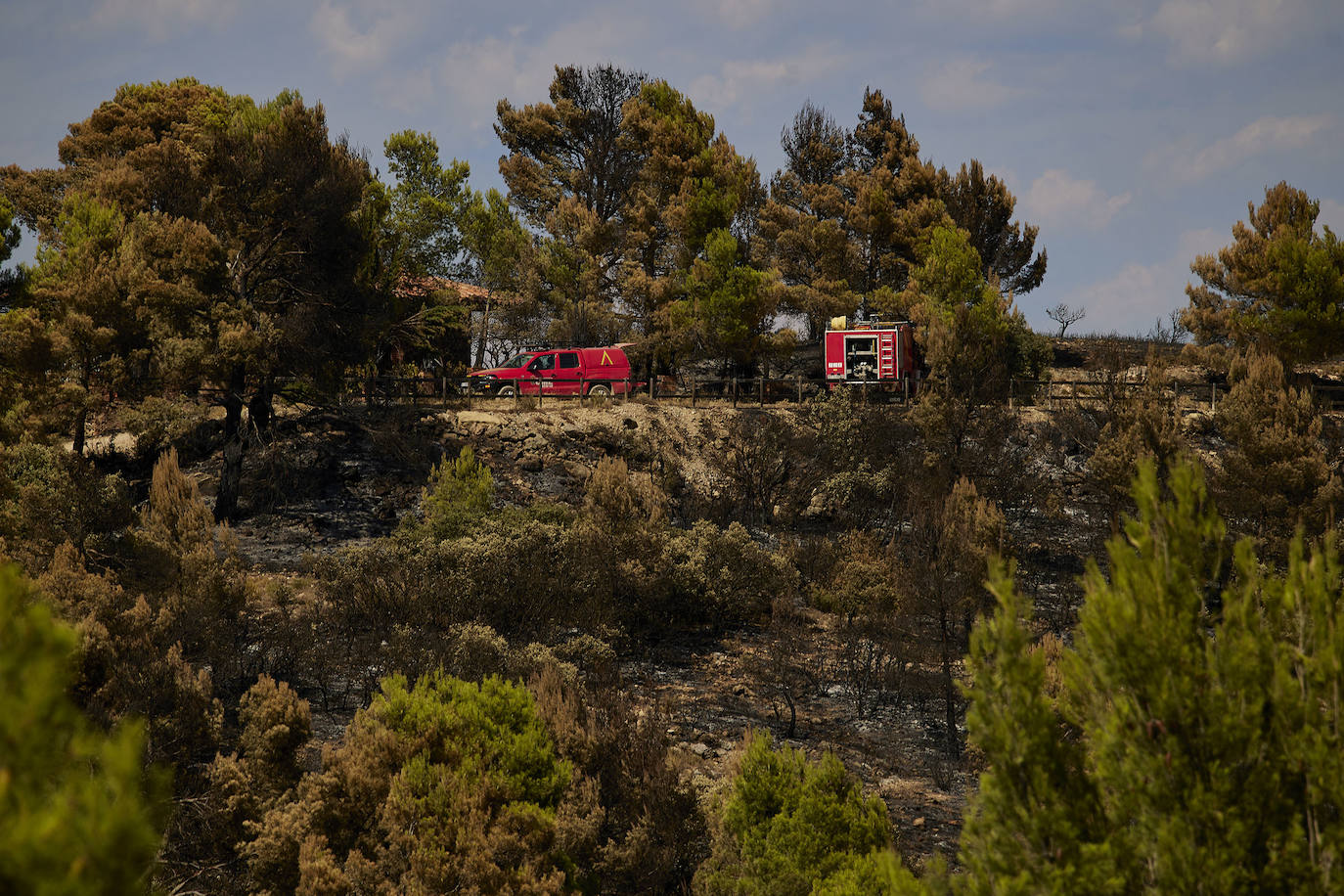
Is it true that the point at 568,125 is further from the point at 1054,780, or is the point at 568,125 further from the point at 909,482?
the point at 1054,780

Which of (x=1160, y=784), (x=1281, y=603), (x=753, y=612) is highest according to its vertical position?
(x=1281, y=603)

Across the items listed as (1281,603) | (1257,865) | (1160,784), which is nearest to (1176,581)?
(1281,603)

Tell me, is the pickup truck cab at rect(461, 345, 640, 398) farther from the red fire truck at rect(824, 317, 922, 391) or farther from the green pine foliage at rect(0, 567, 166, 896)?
the green pine foliage at rect(0, 567, 166, 896)

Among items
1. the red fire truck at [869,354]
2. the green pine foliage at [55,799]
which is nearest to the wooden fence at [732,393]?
the red fire truck at [869,354]

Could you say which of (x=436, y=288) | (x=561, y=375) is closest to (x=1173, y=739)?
(x=561, y=375)

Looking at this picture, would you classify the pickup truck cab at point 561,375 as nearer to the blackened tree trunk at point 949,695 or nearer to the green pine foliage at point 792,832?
the blackened tree trunk at point 949,695

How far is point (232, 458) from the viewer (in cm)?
2553

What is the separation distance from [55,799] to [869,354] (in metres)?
33.1

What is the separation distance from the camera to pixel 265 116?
26188 millimetres

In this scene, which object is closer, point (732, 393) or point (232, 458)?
point (232, 458)

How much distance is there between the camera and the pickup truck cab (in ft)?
110

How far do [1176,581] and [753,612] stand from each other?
59.4 feet

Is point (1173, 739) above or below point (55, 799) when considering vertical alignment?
below

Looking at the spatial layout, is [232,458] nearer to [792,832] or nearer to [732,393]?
[732,393]
